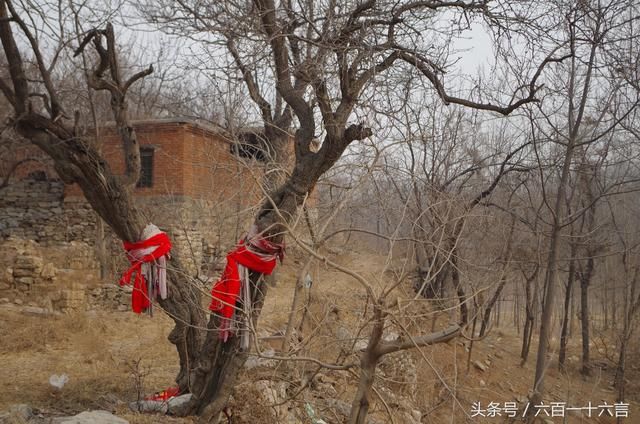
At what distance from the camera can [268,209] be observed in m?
4.34

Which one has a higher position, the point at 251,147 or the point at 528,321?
the point at 251,147

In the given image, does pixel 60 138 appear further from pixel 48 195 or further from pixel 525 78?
pixel 48 195

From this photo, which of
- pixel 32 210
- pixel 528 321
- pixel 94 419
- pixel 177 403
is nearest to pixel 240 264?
pixel 177 403

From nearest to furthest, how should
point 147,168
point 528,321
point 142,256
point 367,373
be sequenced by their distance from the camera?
point 367,373
point 142,256
point 528,321
point 147,168

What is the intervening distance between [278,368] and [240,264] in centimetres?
104

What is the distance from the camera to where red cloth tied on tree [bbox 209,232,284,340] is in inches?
161

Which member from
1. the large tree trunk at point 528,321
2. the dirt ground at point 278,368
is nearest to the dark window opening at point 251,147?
the dirt ground at point 278,368

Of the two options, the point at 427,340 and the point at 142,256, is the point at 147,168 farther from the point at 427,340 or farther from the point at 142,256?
the point at 427,340

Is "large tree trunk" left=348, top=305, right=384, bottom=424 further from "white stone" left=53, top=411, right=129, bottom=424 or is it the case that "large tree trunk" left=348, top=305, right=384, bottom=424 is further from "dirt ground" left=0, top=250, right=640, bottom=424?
"white stone" left=53, top=411, right=129, bottom=424

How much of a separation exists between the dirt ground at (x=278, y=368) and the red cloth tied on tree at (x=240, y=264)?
470 millimetres

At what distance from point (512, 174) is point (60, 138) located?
8559 millimetres

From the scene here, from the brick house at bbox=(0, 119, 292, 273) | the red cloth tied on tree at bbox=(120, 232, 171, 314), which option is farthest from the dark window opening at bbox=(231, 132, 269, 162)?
the brick house at bbox=(0, 119, 292, 273)

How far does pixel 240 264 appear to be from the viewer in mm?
4172

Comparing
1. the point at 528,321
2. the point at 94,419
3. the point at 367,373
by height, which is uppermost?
the point at 367,373
